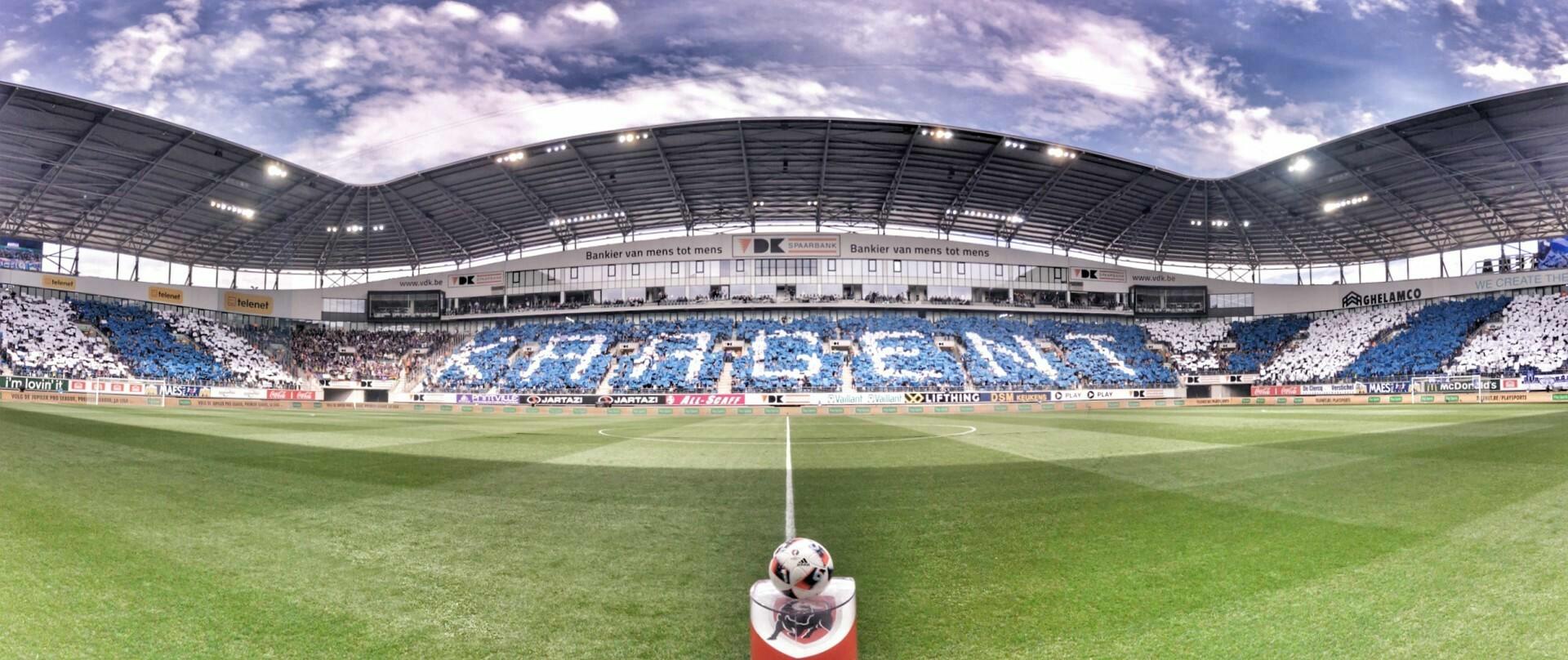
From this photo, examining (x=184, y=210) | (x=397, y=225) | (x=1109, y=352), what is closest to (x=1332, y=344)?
(x=1109, y=352)

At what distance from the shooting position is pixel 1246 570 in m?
5.52

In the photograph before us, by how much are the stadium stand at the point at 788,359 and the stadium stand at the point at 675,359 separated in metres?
1.88

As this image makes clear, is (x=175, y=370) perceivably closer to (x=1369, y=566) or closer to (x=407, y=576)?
(x=407, y=576)

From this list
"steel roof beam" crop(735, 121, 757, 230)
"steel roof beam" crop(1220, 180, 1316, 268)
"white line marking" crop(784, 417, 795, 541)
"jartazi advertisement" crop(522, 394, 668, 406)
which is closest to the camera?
"white line marking" crop(784, 417, 795, 541)

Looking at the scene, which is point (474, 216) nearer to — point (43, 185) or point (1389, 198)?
point (43, 185)

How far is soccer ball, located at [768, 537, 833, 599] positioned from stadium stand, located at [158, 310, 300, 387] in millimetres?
61683

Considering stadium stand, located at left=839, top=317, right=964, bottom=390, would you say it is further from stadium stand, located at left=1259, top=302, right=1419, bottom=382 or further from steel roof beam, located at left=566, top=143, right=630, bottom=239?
stadium stand, located at left=1259, top=302, right=1419, bottom=382

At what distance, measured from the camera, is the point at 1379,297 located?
194ft

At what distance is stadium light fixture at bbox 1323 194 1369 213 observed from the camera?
47.2 metres

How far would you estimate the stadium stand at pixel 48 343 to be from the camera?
43125 millimetres

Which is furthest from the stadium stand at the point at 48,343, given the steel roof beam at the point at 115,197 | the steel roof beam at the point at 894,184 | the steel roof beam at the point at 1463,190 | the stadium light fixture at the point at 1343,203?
the stadium light fixture at the point at 1343,203

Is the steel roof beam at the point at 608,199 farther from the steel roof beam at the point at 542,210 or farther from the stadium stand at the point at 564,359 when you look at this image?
the stadium stand at the point at 564,359

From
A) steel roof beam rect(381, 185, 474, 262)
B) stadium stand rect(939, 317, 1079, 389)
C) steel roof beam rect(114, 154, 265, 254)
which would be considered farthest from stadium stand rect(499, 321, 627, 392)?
stadium stand rect(939, 317, 1079, 389)

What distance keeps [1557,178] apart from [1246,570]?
5646 centimetres
